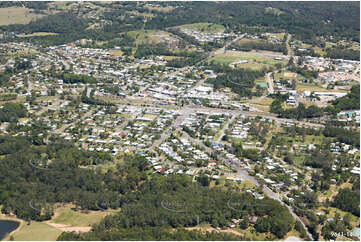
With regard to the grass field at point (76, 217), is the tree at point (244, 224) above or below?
above

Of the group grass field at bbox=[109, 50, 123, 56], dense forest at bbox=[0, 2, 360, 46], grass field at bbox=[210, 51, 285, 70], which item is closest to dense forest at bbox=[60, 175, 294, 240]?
grass field at bbox=[210, 51, 285, 70]

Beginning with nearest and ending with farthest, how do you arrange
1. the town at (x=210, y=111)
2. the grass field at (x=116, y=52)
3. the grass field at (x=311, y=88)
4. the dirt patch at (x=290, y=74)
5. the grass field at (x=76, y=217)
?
1. the grass field at (x=76, y=217)
2. the town at (x=210, y=111)
3. the grass field at (x=311, y=88)
4. the dirt patch at (x=290, y=74)
5. the grass field at (x=116, y=52)

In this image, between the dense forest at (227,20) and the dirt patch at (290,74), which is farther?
the dense forest at (227,20)

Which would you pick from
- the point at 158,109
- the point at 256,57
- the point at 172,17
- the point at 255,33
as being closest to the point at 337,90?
the point at 256,57

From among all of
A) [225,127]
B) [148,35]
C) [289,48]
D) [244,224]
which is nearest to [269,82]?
[225,127]

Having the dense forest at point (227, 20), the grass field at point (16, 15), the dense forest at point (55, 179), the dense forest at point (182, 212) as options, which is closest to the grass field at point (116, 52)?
the dense forest at point (227, 20)

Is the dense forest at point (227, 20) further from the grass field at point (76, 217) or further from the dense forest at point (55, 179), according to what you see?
the grass field at point (76, 217)

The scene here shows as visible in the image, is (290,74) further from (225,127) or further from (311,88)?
(225,127)
